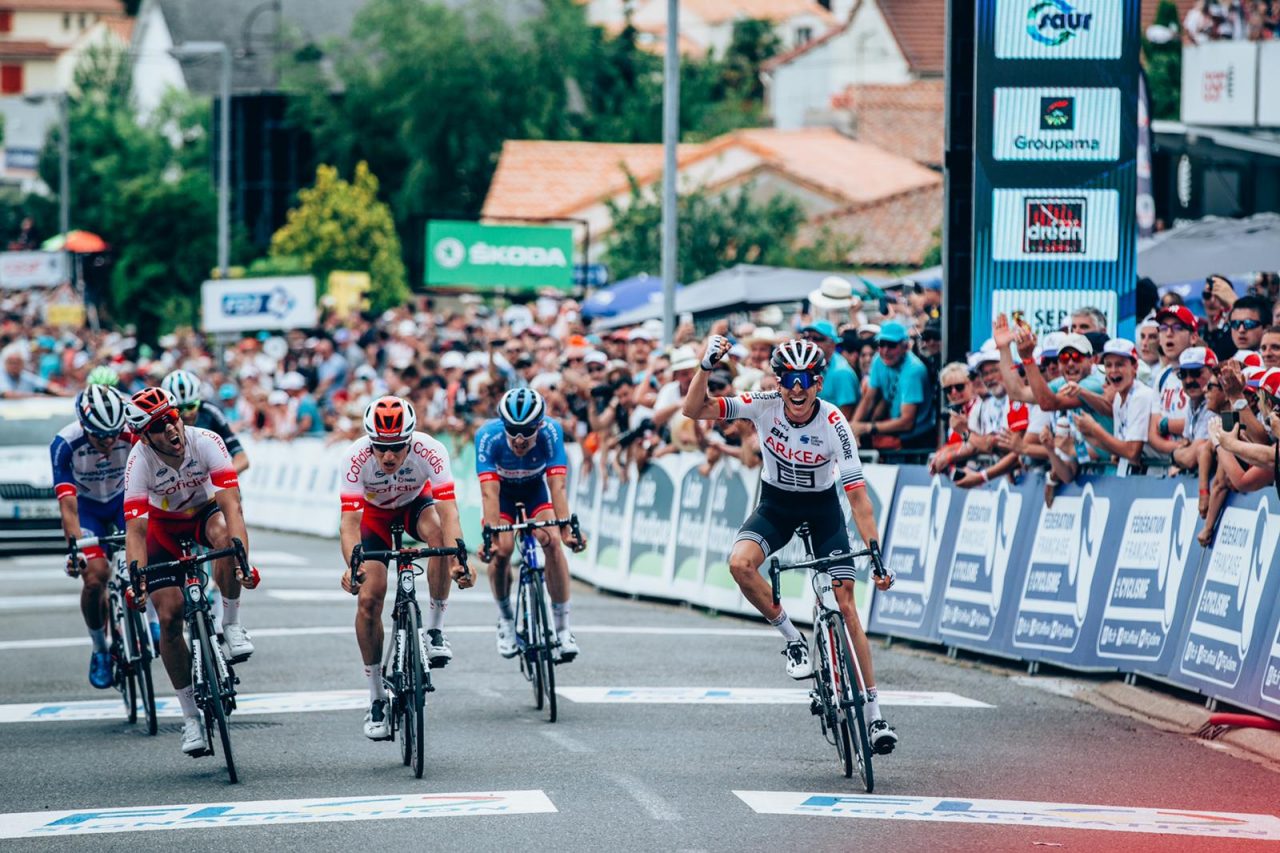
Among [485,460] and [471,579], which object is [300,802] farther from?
[485,460]

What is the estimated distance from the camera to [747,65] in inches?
4035

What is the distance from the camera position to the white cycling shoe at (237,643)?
11836 mm

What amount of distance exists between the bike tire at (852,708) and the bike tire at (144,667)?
14.3ft

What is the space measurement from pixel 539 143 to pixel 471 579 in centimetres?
5608

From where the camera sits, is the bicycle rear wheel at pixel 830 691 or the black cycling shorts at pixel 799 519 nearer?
the bicycle rear wheel at pixel 830 691

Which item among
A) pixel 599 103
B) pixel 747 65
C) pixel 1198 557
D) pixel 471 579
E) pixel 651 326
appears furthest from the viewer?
pixel 747 65

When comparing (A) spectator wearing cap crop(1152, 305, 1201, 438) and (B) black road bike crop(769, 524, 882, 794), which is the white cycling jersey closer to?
(B) black road bike crop(769, 524, 882, 794)

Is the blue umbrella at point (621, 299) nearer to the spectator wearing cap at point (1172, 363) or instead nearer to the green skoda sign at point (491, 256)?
the green skoda sign at point (491, 256)

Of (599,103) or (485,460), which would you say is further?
(599,103)

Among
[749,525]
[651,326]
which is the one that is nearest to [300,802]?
[749,525]

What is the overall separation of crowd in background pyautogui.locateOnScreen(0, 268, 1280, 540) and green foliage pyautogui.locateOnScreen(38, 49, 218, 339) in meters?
40.8

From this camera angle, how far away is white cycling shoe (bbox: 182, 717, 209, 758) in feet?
36.0

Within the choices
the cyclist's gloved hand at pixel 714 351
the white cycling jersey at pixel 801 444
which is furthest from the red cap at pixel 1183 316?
the cyclist's gloved hand at pixel 714 351

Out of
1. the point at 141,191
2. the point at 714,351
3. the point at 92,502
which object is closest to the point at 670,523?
the point at 92,502
